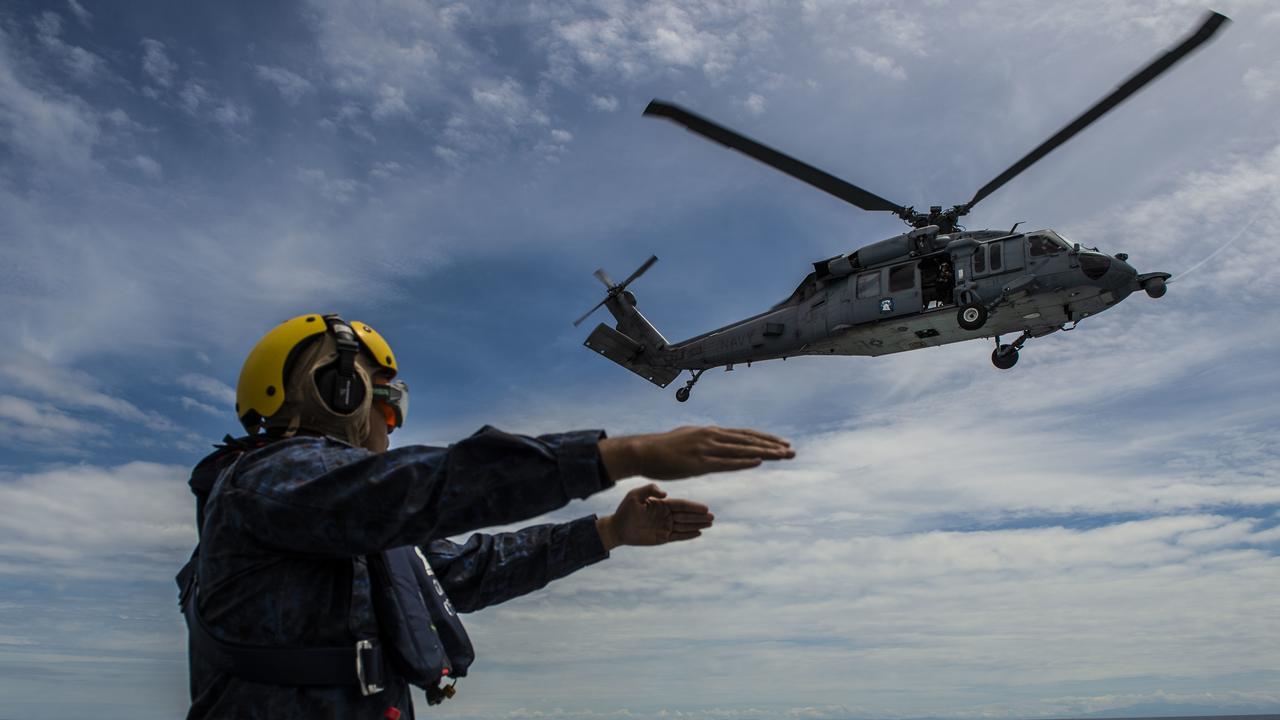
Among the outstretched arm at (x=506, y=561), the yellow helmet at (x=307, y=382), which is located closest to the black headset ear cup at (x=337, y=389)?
the yellow helmet at (x=307, y=382)

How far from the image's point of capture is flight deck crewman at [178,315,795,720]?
2.40 meters

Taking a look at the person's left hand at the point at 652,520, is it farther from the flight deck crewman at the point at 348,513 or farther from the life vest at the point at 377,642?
the life vest at the point at 377,642

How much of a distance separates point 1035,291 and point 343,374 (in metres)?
18.4

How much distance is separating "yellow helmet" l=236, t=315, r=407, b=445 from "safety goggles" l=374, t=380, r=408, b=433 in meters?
0.10

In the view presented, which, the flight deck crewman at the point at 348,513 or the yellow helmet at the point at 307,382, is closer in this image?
the flight deck crewman at the point at 348,513

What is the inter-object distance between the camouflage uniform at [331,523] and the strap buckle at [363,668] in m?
0.05

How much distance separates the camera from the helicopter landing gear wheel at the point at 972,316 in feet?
61.7

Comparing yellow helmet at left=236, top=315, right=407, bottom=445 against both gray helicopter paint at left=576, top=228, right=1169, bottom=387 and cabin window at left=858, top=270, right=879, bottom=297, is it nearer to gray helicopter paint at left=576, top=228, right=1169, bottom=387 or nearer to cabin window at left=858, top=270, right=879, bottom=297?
gray helicopter paint at left=576, top=228, right=1169, bottom=387

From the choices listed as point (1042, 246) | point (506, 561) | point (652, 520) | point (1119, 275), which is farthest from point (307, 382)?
point (1119, 275)

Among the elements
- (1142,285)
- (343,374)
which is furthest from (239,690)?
(1142,285)

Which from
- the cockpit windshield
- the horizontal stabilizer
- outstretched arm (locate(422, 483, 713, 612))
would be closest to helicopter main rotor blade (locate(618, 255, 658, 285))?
the horizontal stabilizer

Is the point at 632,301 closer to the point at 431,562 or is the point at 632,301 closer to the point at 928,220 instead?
the point at 928,220

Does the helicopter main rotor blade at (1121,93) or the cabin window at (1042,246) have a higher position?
the helicopter main rotor blade at (1121,93)

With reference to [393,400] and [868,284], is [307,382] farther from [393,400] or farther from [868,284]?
[868,284]
